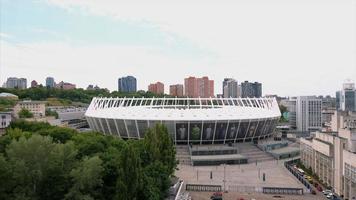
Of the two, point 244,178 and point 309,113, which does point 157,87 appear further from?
point 244,178

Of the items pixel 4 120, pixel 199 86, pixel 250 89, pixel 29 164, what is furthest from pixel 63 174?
pixel 250 89

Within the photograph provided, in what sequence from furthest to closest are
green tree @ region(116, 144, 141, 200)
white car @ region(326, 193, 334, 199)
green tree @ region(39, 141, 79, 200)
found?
white car @ region(326, 193, 334, 199), green tree @ region(39, 141, 79, 200), green tree @ region(116, 144, 141, 200)

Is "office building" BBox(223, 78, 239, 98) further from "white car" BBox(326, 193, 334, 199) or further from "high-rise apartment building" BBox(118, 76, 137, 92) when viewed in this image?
"white car" BBox(326, 193, 334, 199)

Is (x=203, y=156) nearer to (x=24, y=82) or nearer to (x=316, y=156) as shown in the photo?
(x=316, y=156)

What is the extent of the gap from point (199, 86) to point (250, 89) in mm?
37080

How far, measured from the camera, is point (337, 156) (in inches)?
1427

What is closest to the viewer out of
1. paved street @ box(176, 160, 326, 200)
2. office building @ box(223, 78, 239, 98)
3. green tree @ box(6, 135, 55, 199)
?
green tree @ box(6, 135, 55, 199)

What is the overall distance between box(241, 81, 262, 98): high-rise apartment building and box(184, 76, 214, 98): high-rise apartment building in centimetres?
2647

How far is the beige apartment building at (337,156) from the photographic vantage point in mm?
33125

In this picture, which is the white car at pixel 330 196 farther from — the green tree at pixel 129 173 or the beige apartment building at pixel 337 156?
the green tree at pixel 129 173

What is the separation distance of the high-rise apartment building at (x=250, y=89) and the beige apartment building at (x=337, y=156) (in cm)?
13750

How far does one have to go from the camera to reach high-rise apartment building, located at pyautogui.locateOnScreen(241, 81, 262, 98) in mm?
184500

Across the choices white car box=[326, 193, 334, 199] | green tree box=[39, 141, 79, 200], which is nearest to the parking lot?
white car box=[326, 193, 334, 199]

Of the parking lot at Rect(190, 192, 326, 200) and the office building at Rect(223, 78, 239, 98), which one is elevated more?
the office building at Rect(223, 78, 239, 98)
